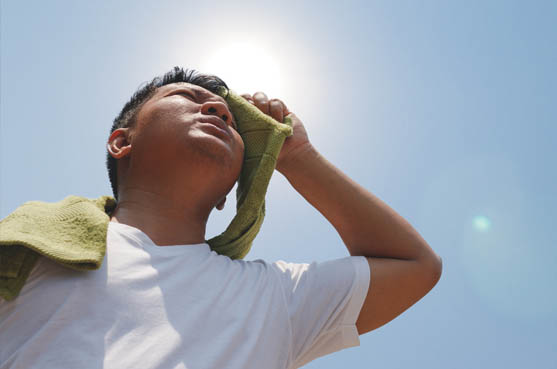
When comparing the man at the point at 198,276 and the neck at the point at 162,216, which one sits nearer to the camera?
the man at the point at 198,276

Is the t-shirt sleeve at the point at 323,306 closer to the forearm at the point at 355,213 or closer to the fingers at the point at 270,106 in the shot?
the forearm at the point at 355,213

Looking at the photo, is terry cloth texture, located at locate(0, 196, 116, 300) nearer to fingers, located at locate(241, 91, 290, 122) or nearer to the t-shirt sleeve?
the t-shirt sleeve

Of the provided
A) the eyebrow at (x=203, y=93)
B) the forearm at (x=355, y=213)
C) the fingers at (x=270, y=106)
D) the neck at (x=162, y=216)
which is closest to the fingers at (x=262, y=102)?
the fingers at (x=270, y=106)

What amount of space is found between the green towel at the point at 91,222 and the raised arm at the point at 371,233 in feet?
0.42

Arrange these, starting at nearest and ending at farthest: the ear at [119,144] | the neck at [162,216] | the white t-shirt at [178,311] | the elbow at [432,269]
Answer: the white t-shirt at [178,311] → the neck at [162,216] → the elbow at [432,269] → the ear at [119,144]

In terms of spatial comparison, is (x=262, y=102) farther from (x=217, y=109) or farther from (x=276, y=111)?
(x=217, y=109)

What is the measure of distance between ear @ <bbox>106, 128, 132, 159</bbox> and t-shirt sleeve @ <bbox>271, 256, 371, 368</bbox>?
91 cm

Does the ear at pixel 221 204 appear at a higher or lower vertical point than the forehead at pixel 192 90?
lower

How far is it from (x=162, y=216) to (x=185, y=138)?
0.34 m

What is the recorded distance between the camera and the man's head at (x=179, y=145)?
181 cm

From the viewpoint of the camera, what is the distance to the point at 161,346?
1.25 m

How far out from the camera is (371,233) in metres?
1.90

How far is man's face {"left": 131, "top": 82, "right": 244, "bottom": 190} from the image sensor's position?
1.81 m

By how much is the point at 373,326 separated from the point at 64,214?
4.18ft
